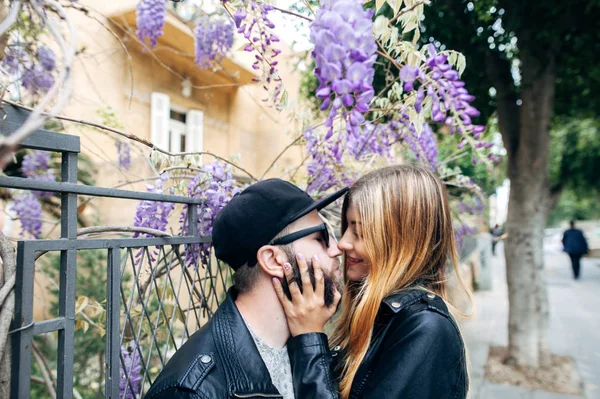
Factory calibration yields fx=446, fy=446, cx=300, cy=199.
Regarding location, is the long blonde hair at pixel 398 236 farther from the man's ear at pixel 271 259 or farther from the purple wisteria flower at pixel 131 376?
the purple wisteria flower at pixel 131 376

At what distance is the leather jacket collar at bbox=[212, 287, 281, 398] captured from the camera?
1401mm

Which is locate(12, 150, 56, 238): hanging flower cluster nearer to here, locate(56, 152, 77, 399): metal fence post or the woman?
locate(56, 152, 77, 399): metal fence post

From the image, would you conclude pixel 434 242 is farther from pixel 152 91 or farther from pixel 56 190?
pixel 152 91

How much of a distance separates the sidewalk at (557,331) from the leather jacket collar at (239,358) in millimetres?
900

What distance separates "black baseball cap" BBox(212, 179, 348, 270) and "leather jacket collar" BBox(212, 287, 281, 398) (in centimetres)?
22

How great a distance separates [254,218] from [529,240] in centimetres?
481

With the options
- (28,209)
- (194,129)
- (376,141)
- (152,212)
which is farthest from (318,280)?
(194,129)

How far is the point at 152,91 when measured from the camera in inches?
279

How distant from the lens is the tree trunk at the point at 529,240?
5312mm

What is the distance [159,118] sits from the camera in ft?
23.1

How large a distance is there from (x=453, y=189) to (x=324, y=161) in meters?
2.01

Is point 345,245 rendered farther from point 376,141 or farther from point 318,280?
point 376,141

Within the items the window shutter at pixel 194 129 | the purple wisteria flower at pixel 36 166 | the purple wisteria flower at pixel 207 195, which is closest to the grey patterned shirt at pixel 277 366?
the purple wisteria flower at pixel 207 195

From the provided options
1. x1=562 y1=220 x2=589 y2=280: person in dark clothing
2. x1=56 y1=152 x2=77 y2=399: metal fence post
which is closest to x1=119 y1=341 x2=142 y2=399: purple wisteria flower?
x1=56 y1=152 x2=77 y2=399: metal fence post
